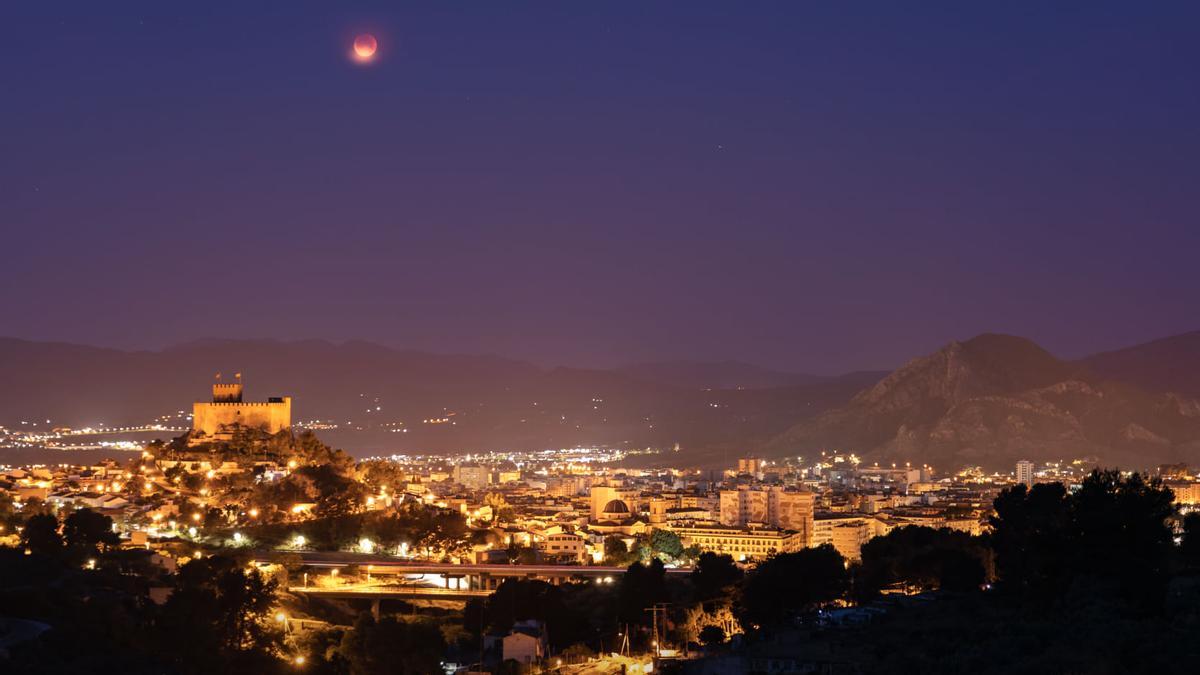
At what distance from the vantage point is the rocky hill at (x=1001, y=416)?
127 meters

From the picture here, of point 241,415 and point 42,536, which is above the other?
point 241,415

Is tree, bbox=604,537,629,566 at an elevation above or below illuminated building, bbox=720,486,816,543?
below

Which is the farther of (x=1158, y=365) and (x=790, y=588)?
(x=1158, y=365)

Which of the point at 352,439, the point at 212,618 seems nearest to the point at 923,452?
the point at 352,439

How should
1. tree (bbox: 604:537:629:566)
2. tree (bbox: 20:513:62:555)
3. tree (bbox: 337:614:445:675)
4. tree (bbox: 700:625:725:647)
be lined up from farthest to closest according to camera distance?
tree (bbox: 604:537:629:566), tree (bbox: 20:513:62:555), tree (bbox: 700:625:725:647), tree (bbox: 337:614:445:675)

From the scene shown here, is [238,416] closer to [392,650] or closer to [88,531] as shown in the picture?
[88,531]

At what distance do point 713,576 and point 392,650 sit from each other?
29.7 feet

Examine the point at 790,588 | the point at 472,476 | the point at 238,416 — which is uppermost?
the point at 238,416

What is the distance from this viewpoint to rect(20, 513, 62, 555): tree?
35.8 metres

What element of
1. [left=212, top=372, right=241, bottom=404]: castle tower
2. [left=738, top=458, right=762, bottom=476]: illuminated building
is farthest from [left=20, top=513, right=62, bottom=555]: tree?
[left=738, top=458, right=762, bottom=476]: illuminated building

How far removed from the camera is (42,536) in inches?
1426

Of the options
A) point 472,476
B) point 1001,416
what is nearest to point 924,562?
point 472,476

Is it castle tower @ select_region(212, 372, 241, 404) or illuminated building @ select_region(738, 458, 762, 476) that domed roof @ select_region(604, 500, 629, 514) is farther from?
illuminated building @ select_region(738, 458, 762, 476)

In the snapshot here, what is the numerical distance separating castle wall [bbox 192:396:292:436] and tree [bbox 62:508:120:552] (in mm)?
15693
